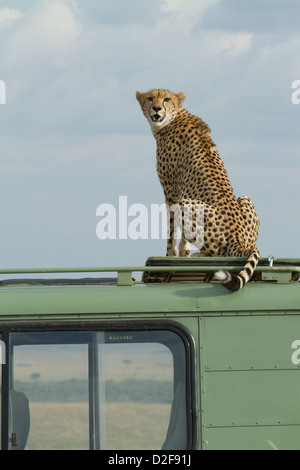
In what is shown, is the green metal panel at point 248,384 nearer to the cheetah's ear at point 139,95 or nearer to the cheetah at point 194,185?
the cheetah at point 194,185

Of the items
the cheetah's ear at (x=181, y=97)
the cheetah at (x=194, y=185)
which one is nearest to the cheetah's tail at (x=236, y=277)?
the cheetah at (x=194, y=185)

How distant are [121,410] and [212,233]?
10.5ft

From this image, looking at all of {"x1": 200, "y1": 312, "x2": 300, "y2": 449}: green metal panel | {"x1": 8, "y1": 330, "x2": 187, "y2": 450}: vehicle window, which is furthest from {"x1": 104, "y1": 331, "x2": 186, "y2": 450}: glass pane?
{"x1": 200, "y1": 312, "x2": 300, "y2": 449}: green metal panel

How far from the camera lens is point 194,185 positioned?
345 inches

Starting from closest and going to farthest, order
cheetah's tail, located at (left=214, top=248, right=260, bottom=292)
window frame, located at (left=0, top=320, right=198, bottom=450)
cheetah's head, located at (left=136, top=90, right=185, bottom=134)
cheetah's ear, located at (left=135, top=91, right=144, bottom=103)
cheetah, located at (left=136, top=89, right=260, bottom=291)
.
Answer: window frame, located at (left=0, top=320, right=198, bottom=450), cheetah's tail, located at (left=214, top=248, right=260, bottom=292), cheetah, located at (left=136, top=89, right=260, bottom=291), cheetah's head, located at (left=136, top=90, right=185, bottom=134), cheetah's ear, located at (left=135, top=91, right=144, bottom=103)

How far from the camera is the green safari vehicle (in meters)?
5.16

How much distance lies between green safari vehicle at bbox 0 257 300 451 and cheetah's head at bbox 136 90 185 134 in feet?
15.2

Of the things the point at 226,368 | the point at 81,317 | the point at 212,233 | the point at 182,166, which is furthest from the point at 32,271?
the point at 182,166

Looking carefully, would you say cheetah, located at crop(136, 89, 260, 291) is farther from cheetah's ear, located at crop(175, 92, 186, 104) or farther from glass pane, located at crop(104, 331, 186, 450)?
glass pane, located at crop(104, 331, 186, 450)

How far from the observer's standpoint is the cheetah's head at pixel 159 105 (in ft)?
31.5

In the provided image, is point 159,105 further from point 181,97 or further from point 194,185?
point 194,185

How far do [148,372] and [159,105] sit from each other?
493cm
